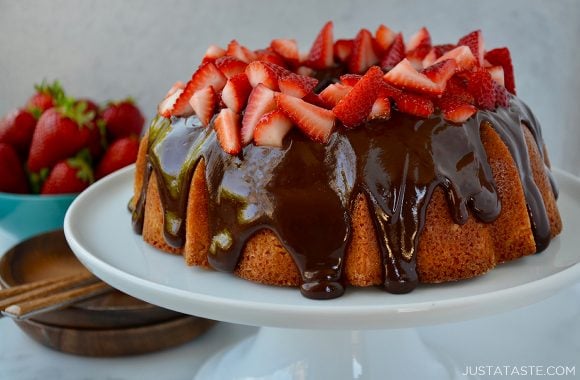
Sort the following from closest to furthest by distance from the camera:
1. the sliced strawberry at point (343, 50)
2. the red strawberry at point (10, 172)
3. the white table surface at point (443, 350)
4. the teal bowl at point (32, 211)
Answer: the white table surface at point (443, 350) < the sliced strawberry at point (343, 50) < the teal bowl at point (32, 211) < the red strawberry at point (10, 172)

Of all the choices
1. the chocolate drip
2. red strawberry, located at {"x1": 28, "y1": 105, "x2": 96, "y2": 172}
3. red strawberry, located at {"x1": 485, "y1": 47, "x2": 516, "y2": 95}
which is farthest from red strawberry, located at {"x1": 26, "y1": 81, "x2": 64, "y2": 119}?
the chocolate drip

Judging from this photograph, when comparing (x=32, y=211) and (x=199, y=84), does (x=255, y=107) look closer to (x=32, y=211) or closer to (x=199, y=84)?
(x=199, y=84)

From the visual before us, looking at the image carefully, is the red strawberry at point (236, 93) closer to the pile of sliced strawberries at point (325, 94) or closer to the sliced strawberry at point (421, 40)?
the pile of sliced strawberries at point (325, 94)

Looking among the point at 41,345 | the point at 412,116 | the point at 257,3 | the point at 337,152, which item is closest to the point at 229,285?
the point at 337,152

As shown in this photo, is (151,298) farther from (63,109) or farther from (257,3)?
(257,3)

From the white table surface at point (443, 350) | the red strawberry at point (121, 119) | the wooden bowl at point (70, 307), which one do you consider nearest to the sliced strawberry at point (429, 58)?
the white table surface at point (443, 350)

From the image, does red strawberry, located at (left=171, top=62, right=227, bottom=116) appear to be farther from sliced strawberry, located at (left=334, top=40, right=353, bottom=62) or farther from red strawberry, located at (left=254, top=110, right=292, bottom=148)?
sliced strawberry, located at (left=334, top=40, right=353, bottom=62)

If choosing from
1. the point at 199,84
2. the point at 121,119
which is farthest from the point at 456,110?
the point at 121,119

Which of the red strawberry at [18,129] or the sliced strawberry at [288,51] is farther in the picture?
the red strawberry at [18,129]

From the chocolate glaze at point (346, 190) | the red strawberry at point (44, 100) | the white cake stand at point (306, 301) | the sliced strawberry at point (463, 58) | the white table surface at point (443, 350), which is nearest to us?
the white cake stand at point (306, 301)

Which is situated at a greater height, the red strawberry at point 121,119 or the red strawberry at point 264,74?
the red strawberry at point 264,74
